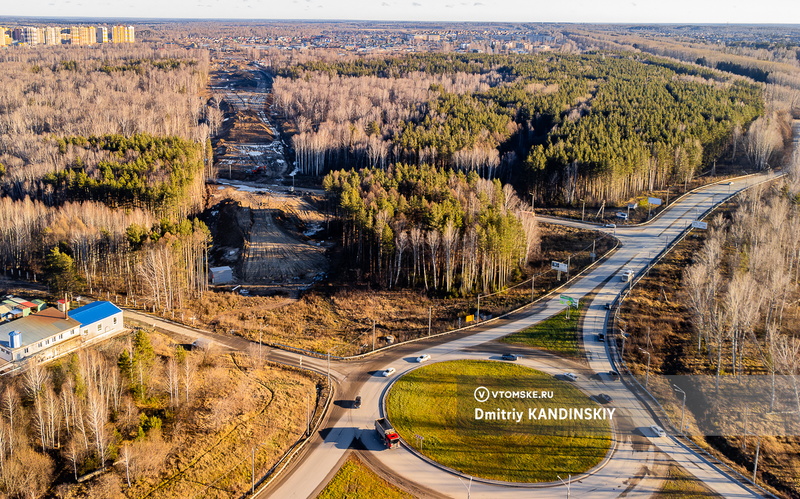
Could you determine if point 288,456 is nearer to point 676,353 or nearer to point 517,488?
point 517,488

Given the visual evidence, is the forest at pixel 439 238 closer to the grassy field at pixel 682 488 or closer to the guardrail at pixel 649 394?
the guardrail at pixel 649 394

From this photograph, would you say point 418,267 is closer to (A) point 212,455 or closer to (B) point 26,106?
(A) point 212,455

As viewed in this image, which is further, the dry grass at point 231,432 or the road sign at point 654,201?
the road sign at point 654,201

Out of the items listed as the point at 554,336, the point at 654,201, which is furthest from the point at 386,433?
the point at 654,201

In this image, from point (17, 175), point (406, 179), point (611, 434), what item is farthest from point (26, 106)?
point (611, 434)

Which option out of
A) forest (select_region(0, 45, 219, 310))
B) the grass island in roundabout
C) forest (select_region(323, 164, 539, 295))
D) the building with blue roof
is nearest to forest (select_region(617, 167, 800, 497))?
the grass island in roundabout

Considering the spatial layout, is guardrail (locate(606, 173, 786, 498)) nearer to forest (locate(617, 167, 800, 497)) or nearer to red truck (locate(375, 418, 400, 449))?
forest (locate(617, 167, 800, 497))

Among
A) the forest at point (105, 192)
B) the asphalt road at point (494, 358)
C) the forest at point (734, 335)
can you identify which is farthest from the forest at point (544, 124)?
the asphalt road at point (494, 358)
